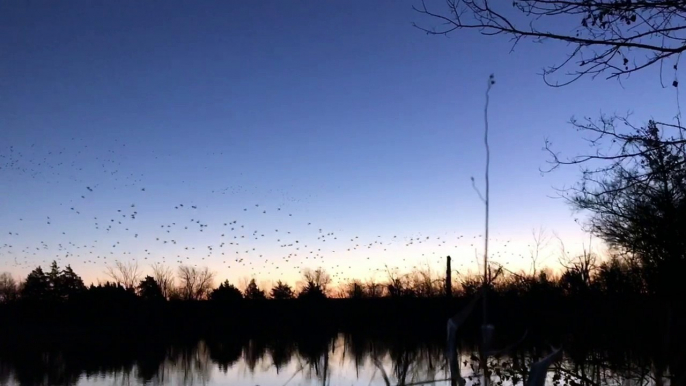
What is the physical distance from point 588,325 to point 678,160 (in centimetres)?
323

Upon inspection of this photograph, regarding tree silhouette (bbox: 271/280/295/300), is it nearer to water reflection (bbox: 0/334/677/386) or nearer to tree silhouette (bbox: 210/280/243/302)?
tree silhouette (bbox: 210/280/243/302)

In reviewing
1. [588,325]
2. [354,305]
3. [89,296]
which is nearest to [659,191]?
[588,325]

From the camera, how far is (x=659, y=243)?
5203mm

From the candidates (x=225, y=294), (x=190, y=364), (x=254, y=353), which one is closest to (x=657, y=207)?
(x=190, y=364)

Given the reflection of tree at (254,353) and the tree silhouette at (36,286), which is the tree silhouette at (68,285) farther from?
the reflection of tree at (254,353)

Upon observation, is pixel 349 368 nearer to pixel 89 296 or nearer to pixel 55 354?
pixel 55 354

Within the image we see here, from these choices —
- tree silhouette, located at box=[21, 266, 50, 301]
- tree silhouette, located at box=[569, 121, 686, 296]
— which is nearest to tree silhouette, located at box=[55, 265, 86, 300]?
tree silhouette, located at box=[21, 266, 50, 301]

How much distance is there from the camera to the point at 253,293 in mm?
74625

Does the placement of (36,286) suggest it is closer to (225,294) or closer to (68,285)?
(68,285)

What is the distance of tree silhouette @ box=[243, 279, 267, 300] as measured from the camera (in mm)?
72812

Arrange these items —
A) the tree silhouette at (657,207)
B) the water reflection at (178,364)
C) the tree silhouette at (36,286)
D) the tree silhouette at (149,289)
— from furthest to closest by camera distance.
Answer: the tree silhouette at (149,289) → the tree silhouette at (36,286) → the water reflection at (178,364) → the tree silhouette at (657,207)

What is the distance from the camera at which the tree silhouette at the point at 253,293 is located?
2867 inches

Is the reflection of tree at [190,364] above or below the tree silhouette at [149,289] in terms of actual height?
below

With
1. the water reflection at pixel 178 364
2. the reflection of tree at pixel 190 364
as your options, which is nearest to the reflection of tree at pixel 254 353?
the water reflection at pixel 178 364
